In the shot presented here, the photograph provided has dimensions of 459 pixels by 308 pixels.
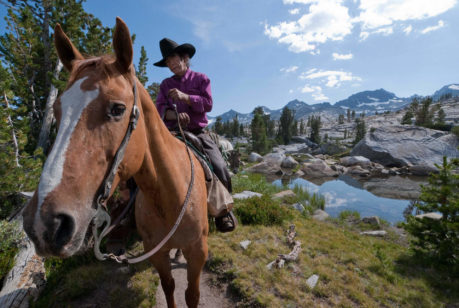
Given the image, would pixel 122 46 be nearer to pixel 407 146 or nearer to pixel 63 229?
pixel 63 229

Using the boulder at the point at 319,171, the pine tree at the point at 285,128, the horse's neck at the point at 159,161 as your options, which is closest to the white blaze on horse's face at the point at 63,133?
the horse's neck at the point at 159,161

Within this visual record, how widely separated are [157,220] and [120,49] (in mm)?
2078

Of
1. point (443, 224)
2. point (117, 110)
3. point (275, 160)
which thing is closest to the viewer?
point (117, 110)

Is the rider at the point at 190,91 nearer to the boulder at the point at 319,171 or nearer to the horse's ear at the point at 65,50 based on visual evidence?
the horse's ear at the point at 65,50

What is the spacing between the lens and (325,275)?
5.15 metres

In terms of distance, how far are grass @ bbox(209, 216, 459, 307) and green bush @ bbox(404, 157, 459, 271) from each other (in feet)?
1.87

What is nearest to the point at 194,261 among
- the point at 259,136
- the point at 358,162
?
the point at 358,162

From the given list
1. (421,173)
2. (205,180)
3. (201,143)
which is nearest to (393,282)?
(205,180)

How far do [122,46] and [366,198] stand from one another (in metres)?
20.1

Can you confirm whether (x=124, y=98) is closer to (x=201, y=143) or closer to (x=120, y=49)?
(x=120, y=49)

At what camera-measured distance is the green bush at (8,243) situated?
170 inches

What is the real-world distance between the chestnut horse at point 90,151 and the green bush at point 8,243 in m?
4.67

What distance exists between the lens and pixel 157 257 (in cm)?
319

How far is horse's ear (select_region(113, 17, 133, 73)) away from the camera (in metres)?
1.54
